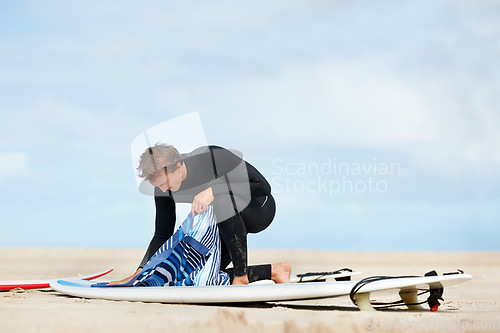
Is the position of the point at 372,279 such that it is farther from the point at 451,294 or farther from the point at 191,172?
the point at 451,294

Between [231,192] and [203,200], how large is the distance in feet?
0.73

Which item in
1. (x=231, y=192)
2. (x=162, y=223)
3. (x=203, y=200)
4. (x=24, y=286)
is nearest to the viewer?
(x=203, y=200)

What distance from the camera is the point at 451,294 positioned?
18.5 feet

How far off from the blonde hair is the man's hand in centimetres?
26

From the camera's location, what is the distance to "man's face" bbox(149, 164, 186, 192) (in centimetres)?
366

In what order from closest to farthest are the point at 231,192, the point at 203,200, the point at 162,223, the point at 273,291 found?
the point at 273,291, the point at 203,200, the point at 231,192, the point at 162,223

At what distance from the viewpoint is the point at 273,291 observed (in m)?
3.42

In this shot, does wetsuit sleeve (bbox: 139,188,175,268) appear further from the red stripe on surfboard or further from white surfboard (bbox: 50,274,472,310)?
the red stripe on surfboard

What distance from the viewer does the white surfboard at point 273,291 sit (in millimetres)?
3293

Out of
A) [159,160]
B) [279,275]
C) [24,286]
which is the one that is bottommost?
[24,286]

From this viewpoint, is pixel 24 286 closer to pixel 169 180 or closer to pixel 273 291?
pixel 169 180

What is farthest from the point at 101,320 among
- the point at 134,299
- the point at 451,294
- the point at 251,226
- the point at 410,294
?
the point at 451,294

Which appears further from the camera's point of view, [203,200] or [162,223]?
[162,223]

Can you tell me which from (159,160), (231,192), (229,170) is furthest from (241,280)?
(159,160)
